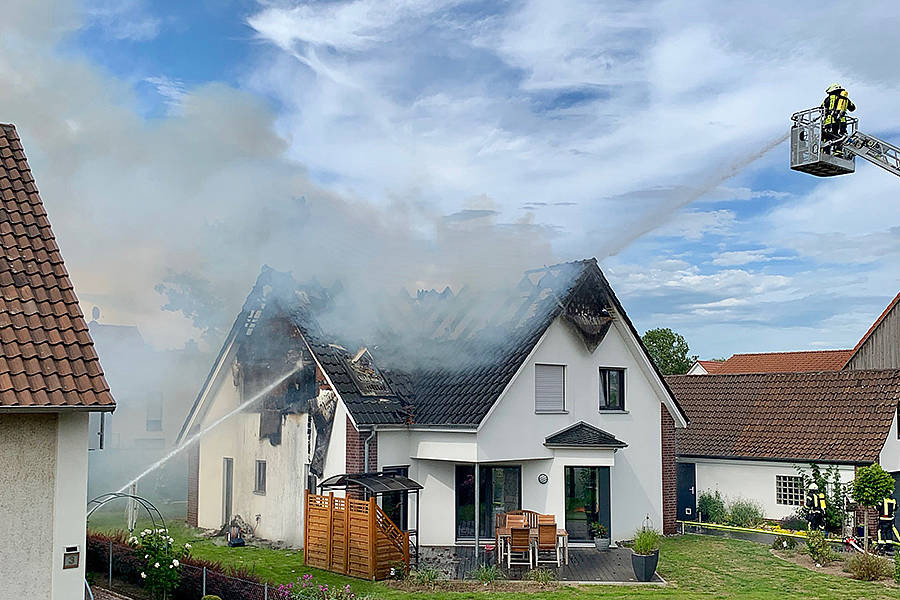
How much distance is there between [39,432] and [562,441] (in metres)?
15.6

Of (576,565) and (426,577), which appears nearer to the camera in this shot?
(426,577)

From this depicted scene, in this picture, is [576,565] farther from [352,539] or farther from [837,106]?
[837,106]

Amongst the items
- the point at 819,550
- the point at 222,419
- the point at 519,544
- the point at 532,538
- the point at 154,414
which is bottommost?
the point at 819,550

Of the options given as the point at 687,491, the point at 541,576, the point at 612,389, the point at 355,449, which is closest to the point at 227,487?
the point at 355,449

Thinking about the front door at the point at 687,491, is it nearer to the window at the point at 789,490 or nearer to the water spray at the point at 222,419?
the window at the point at 789,490

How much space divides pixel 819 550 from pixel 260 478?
14.7m

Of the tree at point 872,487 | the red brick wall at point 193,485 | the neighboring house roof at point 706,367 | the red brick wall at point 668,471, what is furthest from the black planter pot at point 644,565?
the neighboring house roof at point 706,367

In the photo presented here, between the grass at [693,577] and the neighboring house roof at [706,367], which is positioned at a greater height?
the neighboring house roof at [706,367]

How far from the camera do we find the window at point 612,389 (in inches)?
1045

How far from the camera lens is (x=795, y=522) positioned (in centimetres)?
2784

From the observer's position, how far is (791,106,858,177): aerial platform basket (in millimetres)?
18842

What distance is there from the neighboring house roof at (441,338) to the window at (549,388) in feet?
3.40

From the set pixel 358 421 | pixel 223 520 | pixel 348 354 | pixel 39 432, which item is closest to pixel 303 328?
pixel 348 354

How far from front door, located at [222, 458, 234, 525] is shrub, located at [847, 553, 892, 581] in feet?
53.2
